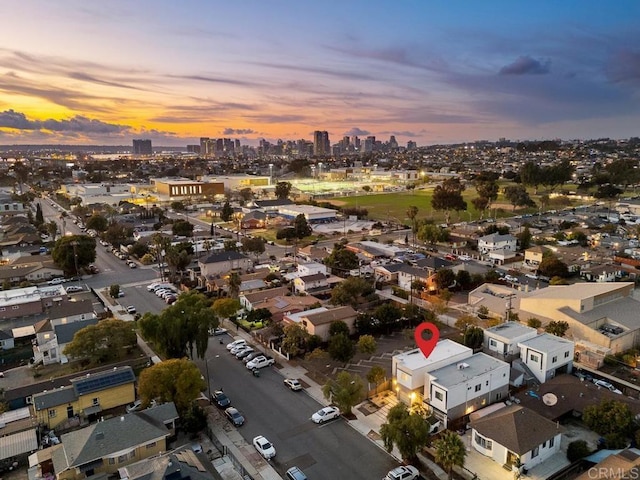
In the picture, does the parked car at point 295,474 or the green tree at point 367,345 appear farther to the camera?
the green tree at point 367,345

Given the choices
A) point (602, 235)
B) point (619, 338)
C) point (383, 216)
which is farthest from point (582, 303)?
point (383, 216)

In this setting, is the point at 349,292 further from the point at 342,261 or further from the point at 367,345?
the point at 342,261

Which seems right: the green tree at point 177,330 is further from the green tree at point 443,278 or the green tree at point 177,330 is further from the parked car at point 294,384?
the green tree at point 443,278

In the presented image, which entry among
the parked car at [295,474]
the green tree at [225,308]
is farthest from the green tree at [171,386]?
the green tree at [225,308]

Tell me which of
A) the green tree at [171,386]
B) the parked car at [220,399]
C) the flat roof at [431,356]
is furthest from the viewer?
the flat roof at [431,356]

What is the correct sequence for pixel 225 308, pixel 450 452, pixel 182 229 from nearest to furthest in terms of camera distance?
pixel 450 452
pixel 225 308
pixel 182 229

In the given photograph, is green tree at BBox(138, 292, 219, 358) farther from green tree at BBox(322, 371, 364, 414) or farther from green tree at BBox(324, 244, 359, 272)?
green tree at BBox(324, 244, 359, 272)

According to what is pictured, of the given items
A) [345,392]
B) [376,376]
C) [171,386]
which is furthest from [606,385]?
[171,386]
